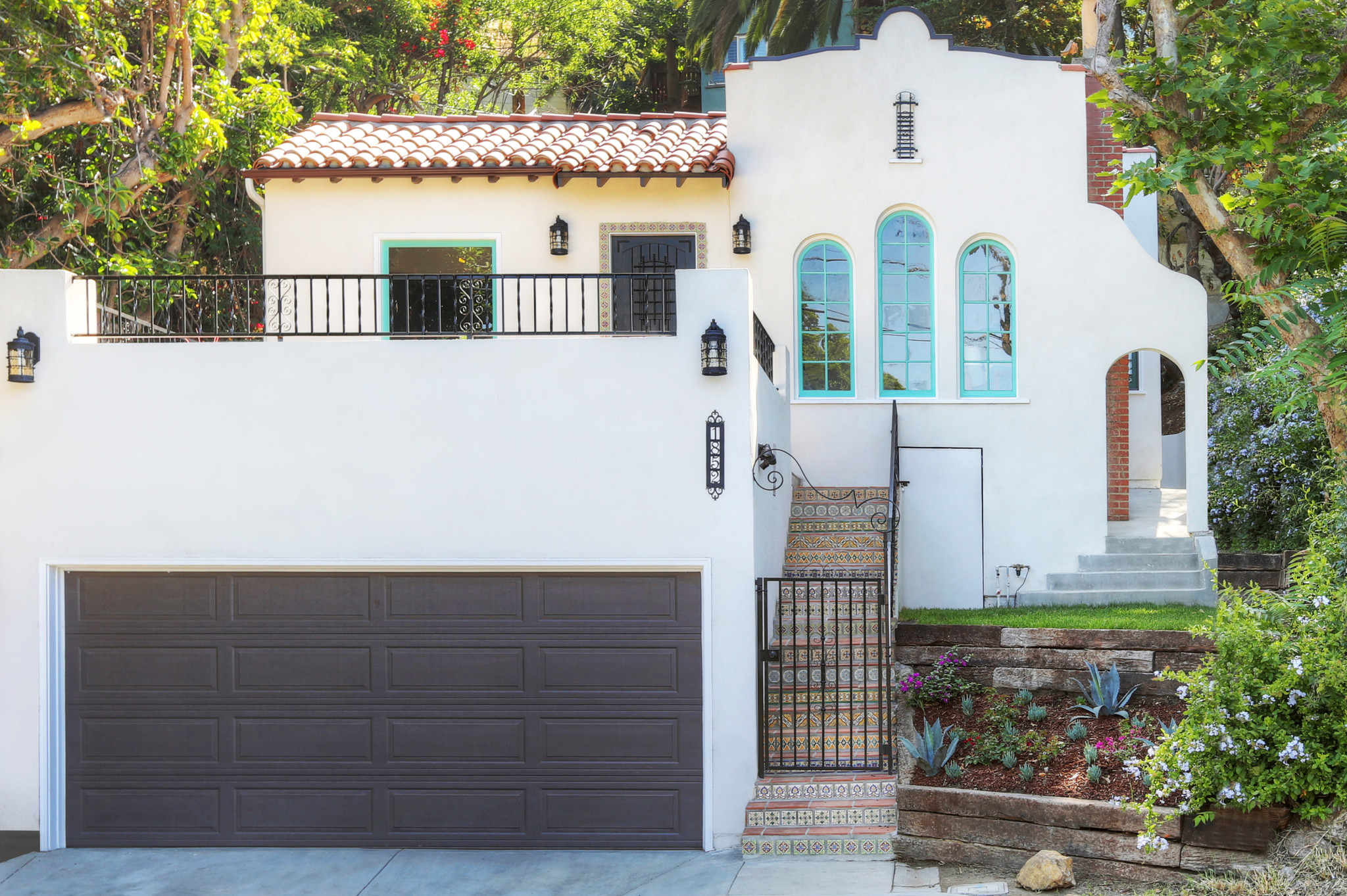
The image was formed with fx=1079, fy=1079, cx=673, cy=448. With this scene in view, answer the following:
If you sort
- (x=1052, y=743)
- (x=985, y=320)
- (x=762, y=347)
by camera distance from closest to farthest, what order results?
(x=1052, y=743)
(x=762, y=347)
(x=985, y=320)

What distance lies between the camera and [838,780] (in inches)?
308

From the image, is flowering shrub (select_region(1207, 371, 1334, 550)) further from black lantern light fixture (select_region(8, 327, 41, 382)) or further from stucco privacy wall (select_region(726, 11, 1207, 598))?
black lantern light fixture (select_region(8, 327, 41, 382))

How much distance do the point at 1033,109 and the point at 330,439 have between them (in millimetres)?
8193

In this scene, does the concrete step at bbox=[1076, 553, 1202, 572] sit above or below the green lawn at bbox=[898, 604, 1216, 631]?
above

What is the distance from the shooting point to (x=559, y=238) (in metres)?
11.6

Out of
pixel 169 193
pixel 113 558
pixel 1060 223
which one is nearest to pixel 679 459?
pixel 113 558

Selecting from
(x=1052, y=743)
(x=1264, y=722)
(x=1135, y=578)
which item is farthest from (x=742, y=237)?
(x=1264, y=722)

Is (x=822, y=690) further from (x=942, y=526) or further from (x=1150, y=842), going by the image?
(x=942, y=526)

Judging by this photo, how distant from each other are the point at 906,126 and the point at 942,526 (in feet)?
14.3

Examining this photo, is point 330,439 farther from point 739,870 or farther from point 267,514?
point 739,870

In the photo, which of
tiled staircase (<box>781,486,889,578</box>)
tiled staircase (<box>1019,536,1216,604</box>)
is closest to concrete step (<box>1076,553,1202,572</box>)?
tiled staircase (<box>1019,536,1216,604</box>)

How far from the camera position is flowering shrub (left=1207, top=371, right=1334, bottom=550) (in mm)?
12906

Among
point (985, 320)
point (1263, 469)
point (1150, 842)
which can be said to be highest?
point (985, 320)

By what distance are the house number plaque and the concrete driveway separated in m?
2.67
